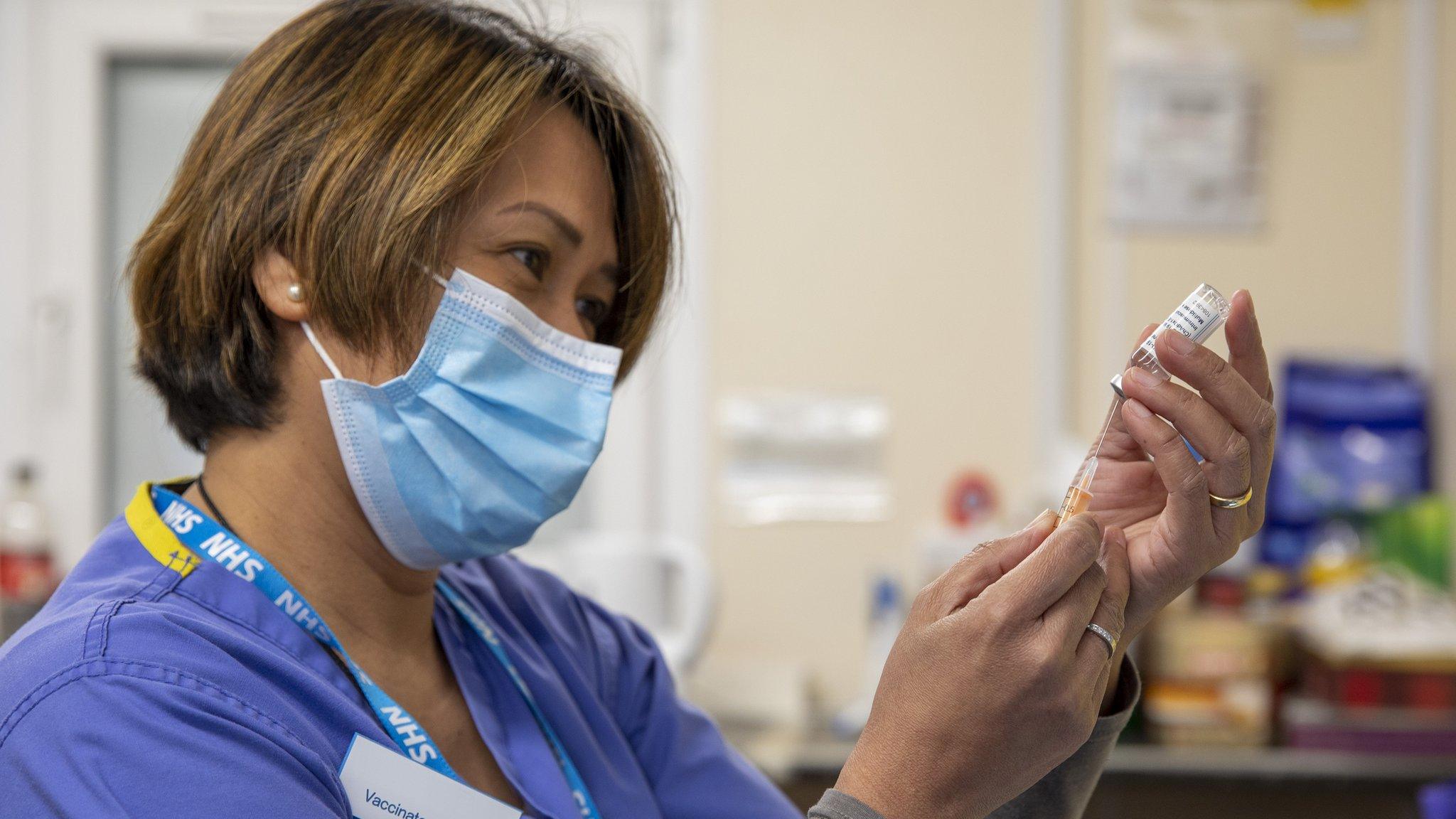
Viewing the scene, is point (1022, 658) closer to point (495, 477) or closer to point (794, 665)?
point (495, 477)

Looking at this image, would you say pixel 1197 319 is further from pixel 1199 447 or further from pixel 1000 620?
pixel 1000 620

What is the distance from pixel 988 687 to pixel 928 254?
6.32 ft

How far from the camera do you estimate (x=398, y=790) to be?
847mm

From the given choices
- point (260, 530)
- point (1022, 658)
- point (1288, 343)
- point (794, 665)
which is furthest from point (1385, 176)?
point (260, 530)

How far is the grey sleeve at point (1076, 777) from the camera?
2.98ft

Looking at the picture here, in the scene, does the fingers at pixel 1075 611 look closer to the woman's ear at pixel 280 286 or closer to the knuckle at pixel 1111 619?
the knuckle at pixel 1111 619

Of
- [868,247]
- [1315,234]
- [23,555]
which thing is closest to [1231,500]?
[868,247]

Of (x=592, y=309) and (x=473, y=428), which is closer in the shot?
(x=473, y=428)

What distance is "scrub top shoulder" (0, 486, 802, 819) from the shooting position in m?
0.70

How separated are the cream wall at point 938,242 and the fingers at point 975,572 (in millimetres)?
1795

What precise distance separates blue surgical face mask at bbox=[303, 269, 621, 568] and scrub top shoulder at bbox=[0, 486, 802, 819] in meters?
0.12

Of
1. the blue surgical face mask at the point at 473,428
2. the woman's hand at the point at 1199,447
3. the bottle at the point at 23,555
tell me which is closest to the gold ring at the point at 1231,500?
the woman's hand at the point at 1199,447

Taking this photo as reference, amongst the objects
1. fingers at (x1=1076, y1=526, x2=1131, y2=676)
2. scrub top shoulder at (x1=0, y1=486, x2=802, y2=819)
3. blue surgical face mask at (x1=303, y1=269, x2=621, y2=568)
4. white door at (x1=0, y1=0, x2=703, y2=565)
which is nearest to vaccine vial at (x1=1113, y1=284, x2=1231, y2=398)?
fingers at (x1=1076, y1=526, x2=1131, y2=676)

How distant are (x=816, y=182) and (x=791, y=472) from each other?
0.62 meters
